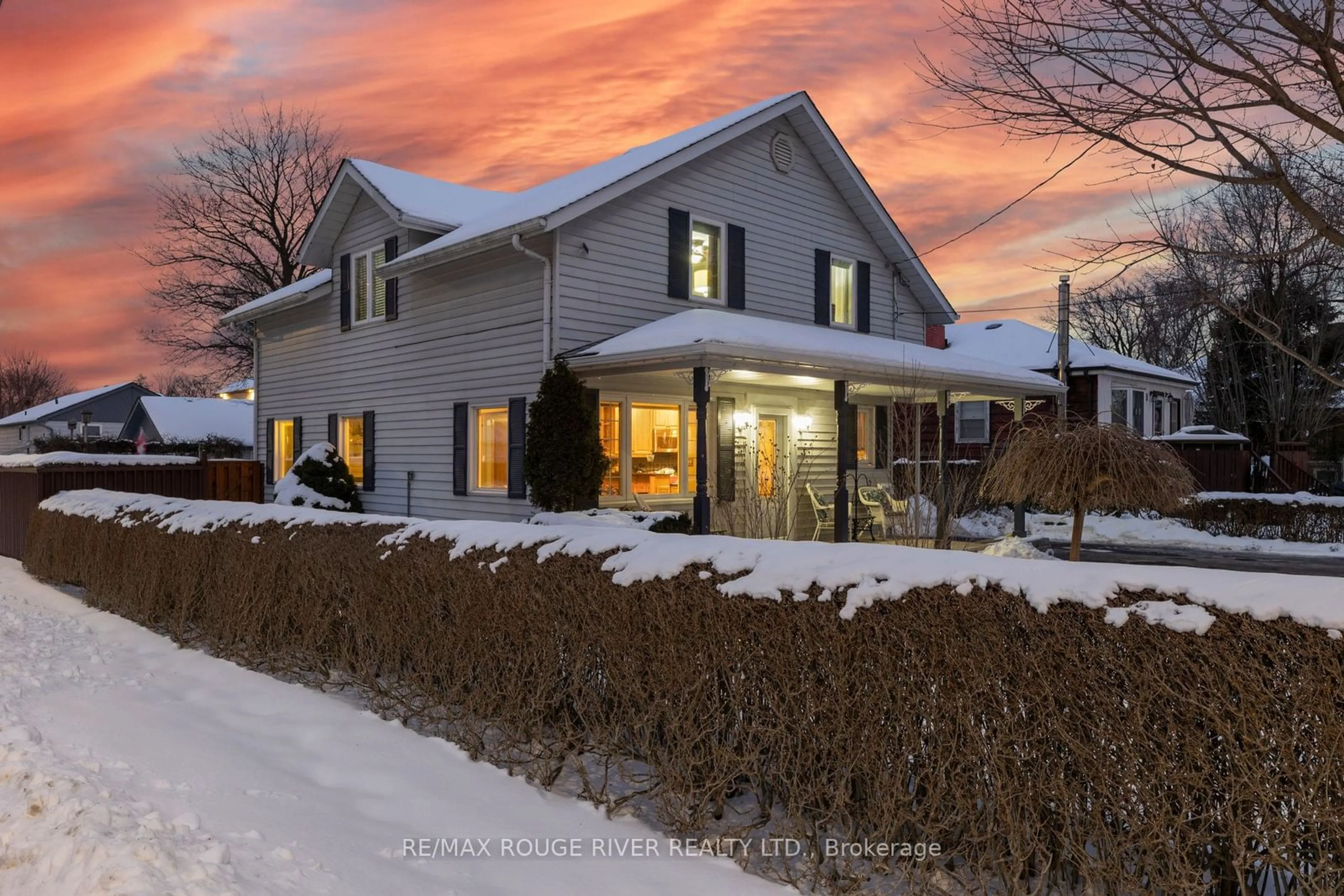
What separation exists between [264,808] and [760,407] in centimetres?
1209

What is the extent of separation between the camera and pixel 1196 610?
263cm

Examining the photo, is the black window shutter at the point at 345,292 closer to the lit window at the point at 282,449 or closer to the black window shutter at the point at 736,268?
the lit window at the point at 282,449

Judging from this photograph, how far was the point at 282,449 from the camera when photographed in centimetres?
1916

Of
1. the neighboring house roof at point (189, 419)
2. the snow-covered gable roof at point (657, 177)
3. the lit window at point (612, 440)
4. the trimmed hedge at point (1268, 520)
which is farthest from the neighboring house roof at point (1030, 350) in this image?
the neighboring house roof at point (189, 419)

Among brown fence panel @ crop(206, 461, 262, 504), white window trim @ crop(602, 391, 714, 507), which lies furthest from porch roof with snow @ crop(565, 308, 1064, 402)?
brown fence panel @ crop(206, 461, 262, 504)

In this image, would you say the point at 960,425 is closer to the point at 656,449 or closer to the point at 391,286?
the point at 656,449

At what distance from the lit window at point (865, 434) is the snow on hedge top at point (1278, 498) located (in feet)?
18.8

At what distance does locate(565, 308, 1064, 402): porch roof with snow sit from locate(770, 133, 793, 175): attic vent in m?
2.81

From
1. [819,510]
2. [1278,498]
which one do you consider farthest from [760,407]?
[1278,498]

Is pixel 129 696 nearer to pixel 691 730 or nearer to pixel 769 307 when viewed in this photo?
pixel 691 730

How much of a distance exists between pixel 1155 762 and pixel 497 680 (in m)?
3.11

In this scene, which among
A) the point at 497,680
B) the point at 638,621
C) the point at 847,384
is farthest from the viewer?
the point at 847,384

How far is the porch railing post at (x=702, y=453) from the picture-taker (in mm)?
10523

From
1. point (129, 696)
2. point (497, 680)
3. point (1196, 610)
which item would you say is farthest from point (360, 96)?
point (1196, 610)
